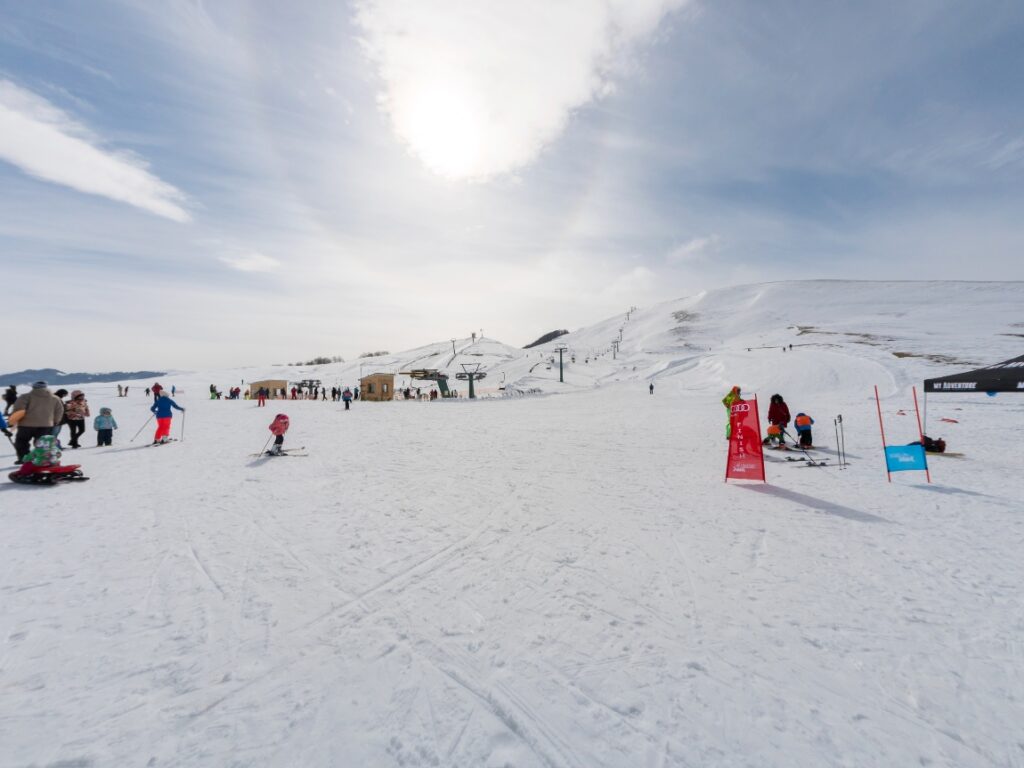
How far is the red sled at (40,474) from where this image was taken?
8.10m

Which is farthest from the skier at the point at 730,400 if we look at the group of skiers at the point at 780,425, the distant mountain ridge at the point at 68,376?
the distant mountain ridge at the point at 68,376

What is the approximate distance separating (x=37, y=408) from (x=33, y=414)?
5.6 inches

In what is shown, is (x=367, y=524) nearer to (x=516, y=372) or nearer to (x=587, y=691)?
(x=587, y=691)

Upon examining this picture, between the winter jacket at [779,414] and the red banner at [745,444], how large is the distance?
14.2 feet

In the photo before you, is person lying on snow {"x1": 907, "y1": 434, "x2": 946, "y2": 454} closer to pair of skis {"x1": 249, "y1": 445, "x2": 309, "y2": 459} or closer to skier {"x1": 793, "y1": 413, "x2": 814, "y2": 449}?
skier {"x1": 793, "y1": 413, "x2": 814, "y2": 449}

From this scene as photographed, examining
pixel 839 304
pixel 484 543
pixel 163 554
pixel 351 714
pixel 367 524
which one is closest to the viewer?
pixel 351 714

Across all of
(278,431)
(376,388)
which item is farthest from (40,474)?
(376,388)

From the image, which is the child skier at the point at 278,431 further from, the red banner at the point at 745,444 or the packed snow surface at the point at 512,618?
the red banner at the point at 745,444

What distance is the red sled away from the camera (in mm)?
8102

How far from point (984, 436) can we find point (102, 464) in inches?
1025

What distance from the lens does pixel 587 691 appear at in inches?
119

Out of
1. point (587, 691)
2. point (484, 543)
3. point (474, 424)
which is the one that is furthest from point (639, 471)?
point (474, 424)

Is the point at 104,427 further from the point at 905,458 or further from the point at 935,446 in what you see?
the point at 935,446

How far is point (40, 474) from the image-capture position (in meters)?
8.20
